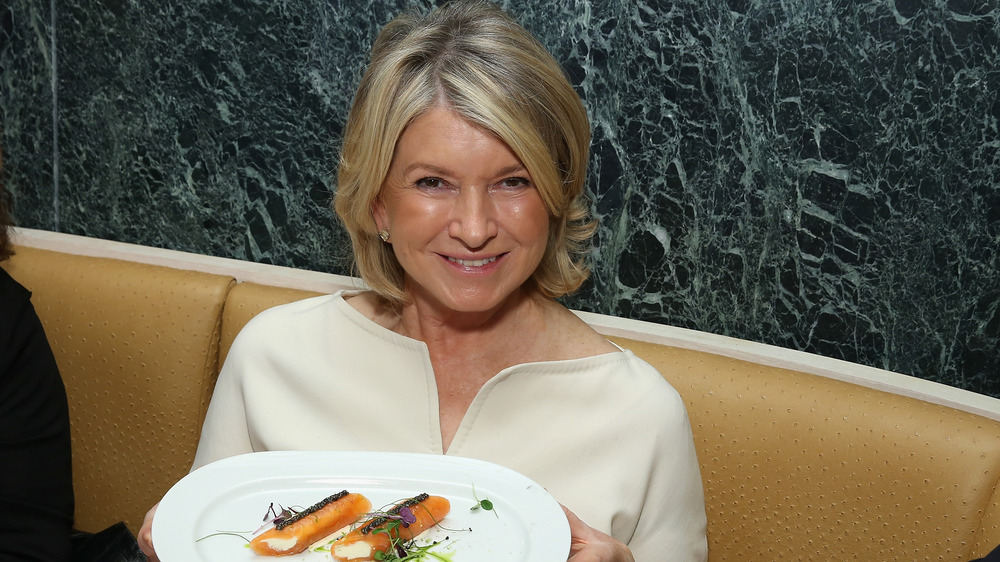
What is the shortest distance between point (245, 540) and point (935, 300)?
145 cm

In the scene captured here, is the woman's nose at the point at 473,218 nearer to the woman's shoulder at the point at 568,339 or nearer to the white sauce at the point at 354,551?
the woman's shoulder at the point at 568,339

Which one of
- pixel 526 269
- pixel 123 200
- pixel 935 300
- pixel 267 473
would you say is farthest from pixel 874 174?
pixel 123 200

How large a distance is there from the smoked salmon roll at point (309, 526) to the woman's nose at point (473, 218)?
1.37ft

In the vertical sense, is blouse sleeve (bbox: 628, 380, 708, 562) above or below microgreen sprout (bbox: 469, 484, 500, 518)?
below

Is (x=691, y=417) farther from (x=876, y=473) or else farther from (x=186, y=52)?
(x=186, y=52)

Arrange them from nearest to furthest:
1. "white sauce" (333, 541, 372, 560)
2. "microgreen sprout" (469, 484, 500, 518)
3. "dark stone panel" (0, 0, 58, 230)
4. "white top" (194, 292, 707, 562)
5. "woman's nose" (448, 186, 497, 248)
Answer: "white sauce" (333, 541, 372, 560) < "microgreen sprout" (469, 484, 500, 518) < "woman's nose" (448, 186, 497, 248) < "white top" (194, 292, 707, 562) < "dark stone panel" (0, 0, 58, 230)

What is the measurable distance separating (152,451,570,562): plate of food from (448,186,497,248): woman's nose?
0.33 meters

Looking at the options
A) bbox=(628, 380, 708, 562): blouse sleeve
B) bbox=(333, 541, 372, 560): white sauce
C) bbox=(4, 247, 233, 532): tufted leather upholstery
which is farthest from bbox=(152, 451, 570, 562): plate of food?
bbox=(4, 247, 233, 532): tufted leather upholstery

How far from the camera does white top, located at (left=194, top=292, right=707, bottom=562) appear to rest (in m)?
1.50

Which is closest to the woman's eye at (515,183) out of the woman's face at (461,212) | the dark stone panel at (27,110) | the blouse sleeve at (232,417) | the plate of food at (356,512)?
the woman's face at (461,212)

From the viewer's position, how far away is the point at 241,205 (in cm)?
239

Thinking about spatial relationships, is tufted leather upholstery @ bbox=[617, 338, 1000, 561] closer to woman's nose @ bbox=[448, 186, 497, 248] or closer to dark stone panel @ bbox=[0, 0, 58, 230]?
woman's nose @ bbox=[448, 186, 497, 248]

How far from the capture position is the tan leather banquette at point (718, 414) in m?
1.65

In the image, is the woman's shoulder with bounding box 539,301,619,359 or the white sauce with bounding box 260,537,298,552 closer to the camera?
the white sauce with bounding box 260,537,298,552
